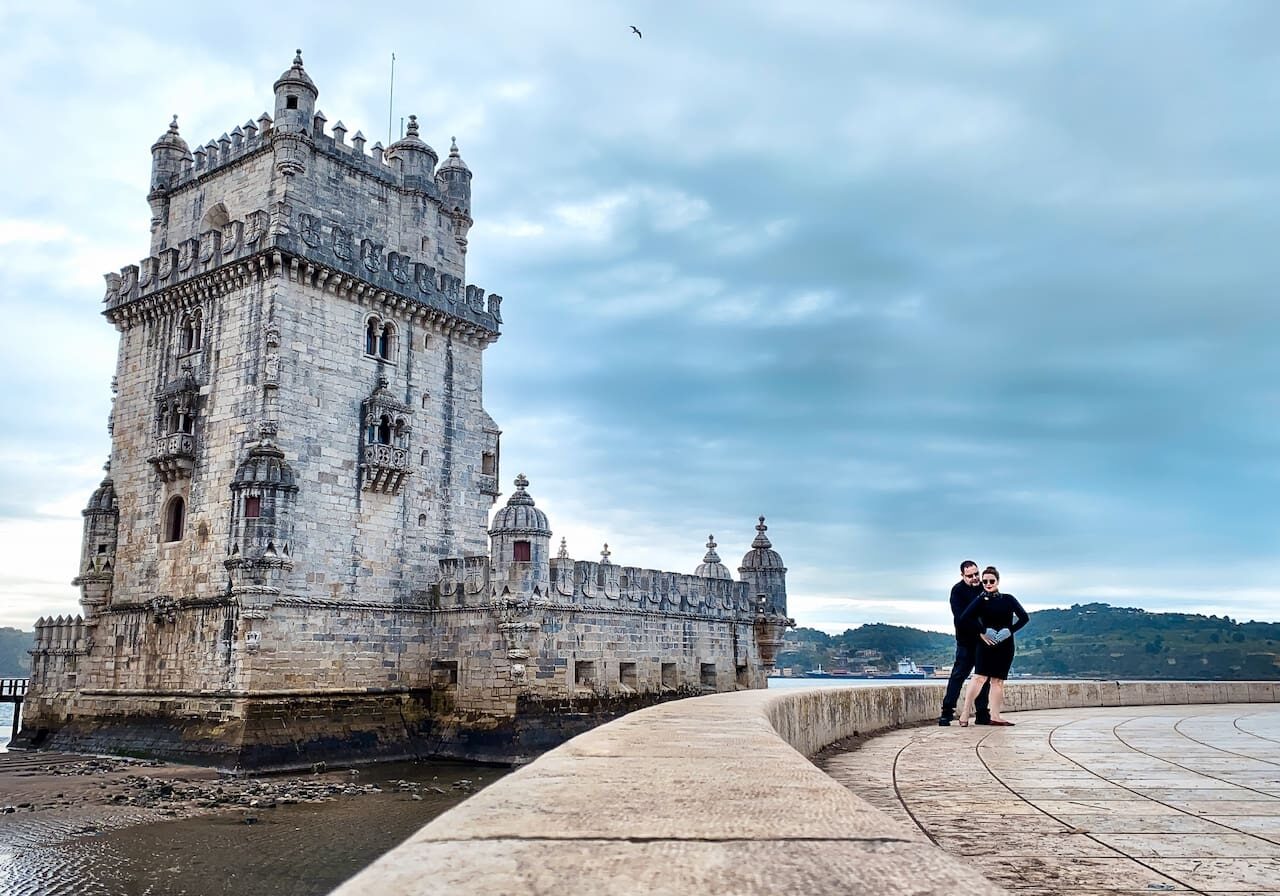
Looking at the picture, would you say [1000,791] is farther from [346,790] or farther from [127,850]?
[346,790]

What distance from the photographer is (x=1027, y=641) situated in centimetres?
13162

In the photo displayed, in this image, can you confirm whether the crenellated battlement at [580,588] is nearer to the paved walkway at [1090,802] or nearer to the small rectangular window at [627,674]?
the small rectangular window at [627,674]

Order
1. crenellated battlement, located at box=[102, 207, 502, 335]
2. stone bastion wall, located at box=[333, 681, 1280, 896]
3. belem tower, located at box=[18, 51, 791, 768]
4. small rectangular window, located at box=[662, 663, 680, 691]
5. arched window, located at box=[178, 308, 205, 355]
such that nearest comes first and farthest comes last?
stone bastion wall, located at box=[333, 681, 1280, 896]
belem tower, located at box=[18, 51, 791, 768]
crenellated battlement, located at box=[102, 207, 502, 335]
arched window, located at box=[178, 308, 205, 355]
small rectangular window, located at box=[662, 663, 680, 691]

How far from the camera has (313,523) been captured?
27031mm

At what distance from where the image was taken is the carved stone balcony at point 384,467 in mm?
28500

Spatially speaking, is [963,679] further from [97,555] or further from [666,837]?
[97,555]

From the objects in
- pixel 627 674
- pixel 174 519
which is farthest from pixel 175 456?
pixel 627 674

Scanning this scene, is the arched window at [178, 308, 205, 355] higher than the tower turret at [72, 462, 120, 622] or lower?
higher

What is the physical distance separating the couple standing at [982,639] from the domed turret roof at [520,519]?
1670cm

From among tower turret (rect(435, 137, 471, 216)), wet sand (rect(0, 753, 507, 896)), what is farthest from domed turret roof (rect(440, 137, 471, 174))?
wet sand (rect(0, 753, 507, 896))

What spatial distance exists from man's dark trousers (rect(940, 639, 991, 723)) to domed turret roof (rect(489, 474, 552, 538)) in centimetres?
1680

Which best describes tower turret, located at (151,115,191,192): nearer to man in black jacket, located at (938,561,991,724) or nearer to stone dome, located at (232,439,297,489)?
stone dome, located at (232,439,297,489)

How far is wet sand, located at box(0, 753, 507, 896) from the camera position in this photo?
15656mm

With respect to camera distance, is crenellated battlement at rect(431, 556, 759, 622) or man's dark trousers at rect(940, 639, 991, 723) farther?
crenellated battlement at rect(431, 556, 759, 622)
